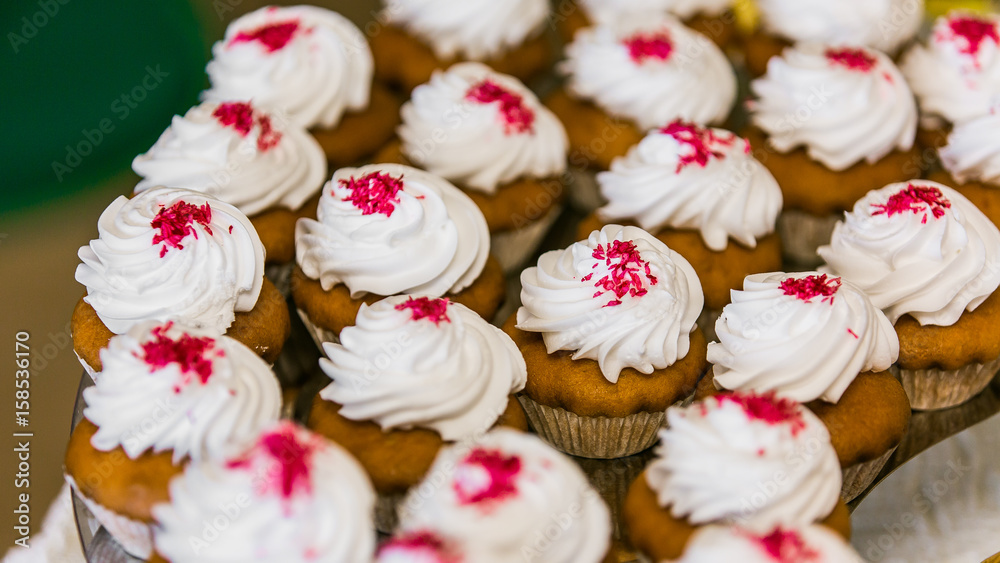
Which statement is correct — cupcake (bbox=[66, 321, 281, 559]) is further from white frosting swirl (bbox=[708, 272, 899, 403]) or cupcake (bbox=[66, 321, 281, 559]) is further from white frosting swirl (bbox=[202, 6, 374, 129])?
white frosting swirl (bbox=[202, 6, 374, 129])

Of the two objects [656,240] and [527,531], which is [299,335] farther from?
[527,531]

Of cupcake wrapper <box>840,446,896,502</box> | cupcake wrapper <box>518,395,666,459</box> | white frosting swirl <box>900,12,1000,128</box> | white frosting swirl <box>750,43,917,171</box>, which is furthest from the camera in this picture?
white frosting swirl <box>900,12,1000,128</box>

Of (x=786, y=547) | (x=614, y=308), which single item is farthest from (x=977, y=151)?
(x=786, y=547)

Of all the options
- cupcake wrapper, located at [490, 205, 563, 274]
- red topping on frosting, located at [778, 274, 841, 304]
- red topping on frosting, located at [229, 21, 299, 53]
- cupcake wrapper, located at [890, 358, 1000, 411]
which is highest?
red topping on frosting, located at [229, 21, 299, 53]

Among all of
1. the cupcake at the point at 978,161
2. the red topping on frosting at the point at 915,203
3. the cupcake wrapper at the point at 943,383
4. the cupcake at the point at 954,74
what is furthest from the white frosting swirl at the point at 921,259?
the cupcake at the point at 954,74

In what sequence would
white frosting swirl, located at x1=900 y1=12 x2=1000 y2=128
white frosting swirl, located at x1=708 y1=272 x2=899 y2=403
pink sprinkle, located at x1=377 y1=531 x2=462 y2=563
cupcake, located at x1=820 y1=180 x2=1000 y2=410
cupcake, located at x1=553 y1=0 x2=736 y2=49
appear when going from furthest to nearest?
cupcake, located at x1=553 y1=0 x2=736 y2=49 < white frosting swirl, located at x1=900 y1=12 x2=1000 y2=128 < cupcake, located at x1=820 y1=180 x2=1000 y2=410 < white frosting swirl, located at x1=708 y1=272 x2=899 y2=403 < pink sprinkle, located at x1=377 y1=531 x2=462 y2=563

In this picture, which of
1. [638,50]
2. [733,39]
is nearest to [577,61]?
[638,50]

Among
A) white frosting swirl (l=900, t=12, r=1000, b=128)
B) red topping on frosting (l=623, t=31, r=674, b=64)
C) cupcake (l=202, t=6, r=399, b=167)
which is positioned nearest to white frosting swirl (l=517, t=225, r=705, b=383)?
red topping on frosting (l=623, t=31, r=674, b=64)
